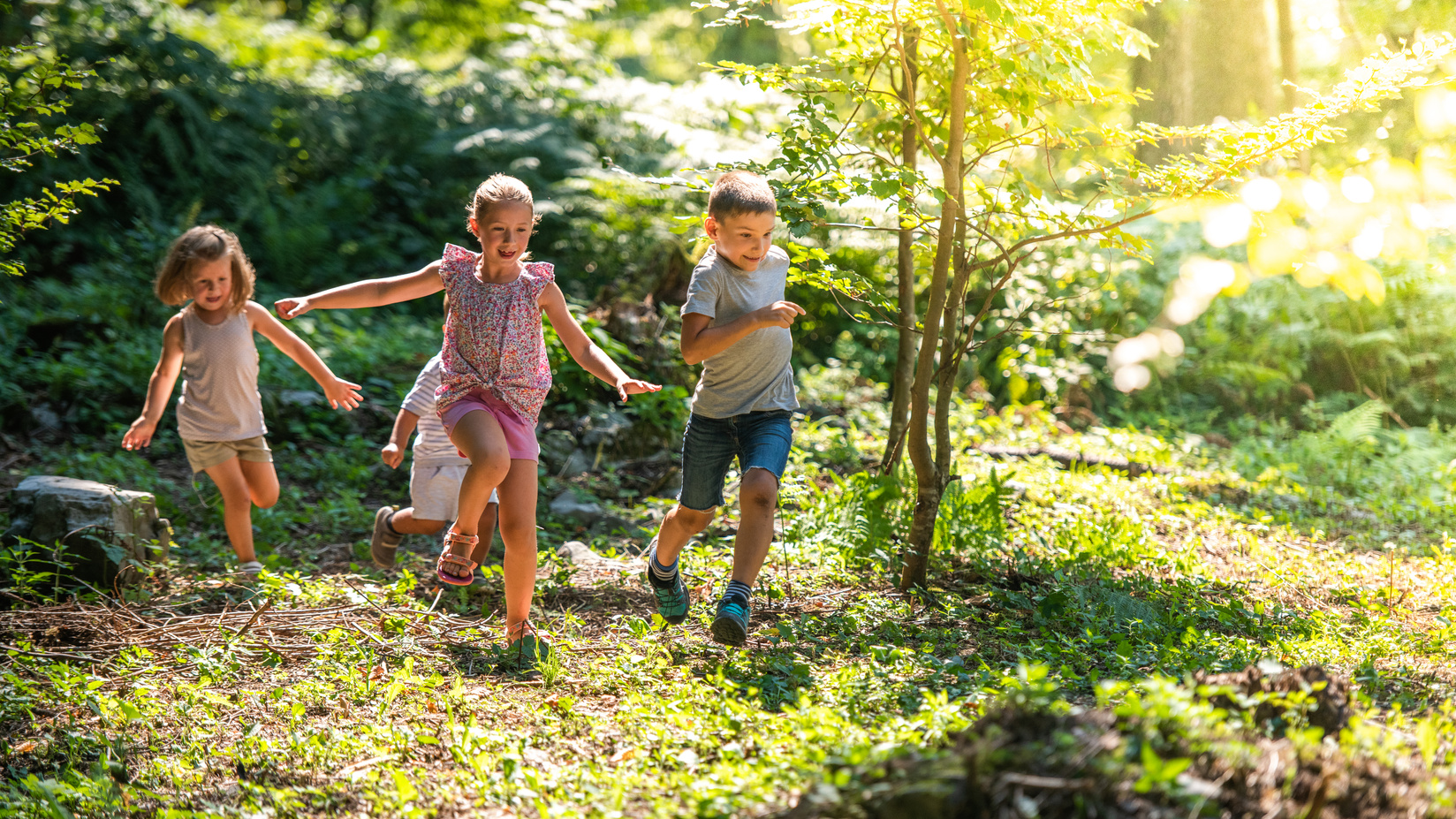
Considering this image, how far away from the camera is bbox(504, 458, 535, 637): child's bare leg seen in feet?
11.5

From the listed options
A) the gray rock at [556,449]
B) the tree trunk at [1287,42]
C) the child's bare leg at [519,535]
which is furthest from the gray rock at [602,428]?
the tree trunk at [1287,42]

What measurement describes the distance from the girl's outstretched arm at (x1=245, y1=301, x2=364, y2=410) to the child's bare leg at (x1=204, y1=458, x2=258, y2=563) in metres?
0.63

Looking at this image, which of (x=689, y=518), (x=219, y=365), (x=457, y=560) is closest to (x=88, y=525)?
(x=219, y=365)

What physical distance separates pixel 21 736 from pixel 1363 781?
142 inches

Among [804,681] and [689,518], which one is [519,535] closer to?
[689,518]

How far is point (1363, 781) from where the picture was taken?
2010 mm

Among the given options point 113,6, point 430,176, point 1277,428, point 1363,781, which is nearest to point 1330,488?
point 1277,428

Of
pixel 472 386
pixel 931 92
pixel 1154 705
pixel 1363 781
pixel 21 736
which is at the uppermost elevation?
pixel 931 92

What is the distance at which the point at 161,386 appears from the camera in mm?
4473

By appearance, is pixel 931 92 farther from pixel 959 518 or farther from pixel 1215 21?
pixel 1215 21

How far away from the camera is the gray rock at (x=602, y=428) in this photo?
20.8ft

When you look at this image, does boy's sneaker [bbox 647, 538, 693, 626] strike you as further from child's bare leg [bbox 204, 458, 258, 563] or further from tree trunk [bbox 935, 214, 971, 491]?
child's bare leg [bbox 204, 458, 258, 563]

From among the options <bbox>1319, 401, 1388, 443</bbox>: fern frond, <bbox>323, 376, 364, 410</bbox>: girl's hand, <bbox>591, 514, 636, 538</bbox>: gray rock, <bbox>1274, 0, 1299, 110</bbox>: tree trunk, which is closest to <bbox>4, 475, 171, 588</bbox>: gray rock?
<bbox>323, 376, 364, 410</bbox>: girl's hand

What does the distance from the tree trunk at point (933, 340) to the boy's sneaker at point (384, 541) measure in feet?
7.84
